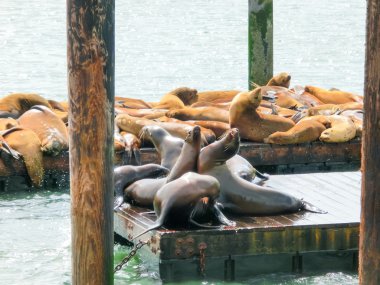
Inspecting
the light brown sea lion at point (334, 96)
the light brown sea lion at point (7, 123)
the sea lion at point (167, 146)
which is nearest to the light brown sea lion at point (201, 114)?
the light brown sea lion at point (7, 123)

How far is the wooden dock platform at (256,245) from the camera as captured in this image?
26.9 ft

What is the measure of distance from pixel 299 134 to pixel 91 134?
5920 millimetres

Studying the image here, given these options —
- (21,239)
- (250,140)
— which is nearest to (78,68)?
(21,239)

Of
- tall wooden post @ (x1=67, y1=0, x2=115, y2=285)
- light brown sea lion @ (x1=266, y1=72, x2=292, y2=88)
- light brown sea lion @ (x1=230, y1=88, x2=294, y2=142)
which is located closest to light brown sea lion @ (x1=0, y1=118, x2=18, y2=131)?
light brown sea lion @ (x1=230, y1=88, x2=294, y2=142)

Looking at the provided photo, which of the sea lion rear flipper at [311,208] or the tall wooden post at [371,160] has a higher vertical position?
the tall wooden post at [371,160]

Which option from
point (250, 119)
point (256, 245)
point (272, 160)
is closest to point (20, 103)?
point (250, 119)

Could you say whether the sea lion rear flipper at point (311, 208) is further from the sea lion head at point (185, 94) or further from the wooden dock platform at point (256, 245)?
the sea lion head at point (185, 94)

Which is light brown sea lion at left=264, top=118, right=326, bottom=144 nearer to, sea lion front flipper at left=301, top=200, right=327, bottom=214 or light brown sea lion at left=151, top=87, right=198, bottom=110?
light brown sea lion at left=151, top=87, right=198, bottom=110

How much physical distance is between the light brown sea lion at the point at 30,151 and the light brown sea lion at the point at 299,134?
236cm

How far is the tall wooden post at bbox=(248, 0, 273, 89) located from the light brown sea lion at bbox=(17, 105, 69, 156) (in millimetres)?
4101

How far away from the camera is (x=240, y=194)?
28.4ft

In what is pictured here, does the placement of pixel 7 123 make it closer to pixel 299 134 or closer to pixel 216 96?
pixel 299 134

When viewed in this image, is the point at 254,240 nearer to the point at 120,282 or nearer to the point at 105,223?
the point at 120,282

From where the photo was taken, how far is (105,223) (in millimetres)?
6699
